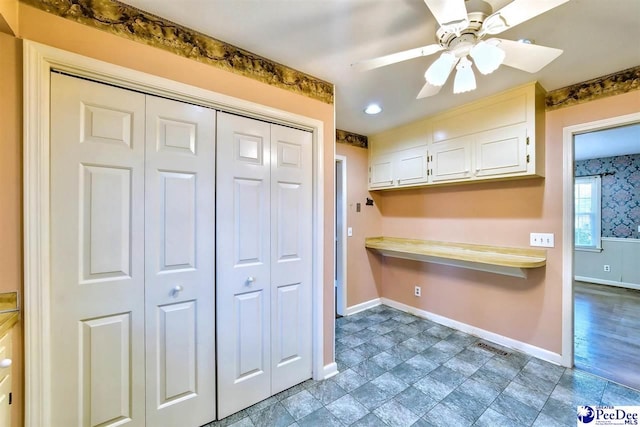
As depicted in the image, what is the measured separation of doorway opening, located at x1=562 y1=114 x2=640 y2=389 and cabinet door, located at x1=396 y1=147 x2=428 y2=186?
118 cm

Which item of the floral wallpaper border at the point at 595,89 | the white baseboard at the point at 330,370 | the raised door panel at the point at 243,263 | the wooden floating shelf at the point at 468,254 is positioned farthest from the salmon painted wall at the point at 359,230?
the floral wallpaper border at the point at 595,89

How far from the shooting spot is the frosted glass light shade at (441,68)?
1251mm

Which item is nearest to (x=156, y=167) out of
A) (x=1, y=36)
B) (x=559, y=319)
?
(x=1, y=36)

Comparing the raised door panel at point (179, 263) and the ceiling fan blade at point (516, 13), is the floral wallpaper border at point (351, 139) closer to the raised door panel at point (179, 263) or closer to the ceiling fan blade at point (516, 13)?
the raised door panel at point (179, 263)

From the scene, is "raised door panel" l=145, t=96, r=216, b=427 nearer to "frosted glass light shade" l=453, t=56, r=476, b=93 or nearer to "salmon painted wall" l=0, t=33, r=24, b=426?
"salmon painted wall" l=0, t=33, r=24, b=426

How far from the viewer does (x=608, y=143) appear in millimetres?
4020

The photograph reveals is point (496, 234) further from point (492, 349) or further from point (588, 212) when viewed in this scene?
point (588, 212)

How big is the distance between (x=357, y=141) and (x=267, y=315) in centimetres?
256

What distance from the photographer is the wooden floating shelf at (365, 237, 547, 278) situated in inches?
93.9

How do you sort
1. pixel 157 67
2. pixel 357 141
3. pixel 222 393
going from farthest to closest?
pixel 357 141, pixel 222 393, pixel 157 67

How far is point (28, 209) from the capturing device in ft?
3.77

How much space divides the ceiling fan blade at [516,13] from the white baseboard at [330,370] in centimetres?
235

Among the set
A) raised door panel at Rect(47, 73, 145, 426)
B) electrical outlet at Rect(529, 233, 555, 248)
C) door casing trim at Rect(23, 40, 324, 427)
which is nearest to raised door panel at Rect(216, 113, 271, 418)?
raised door panel at Rect(47, 73, 145, 426)

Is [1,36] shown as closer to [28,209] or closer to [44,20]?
[44,20]
